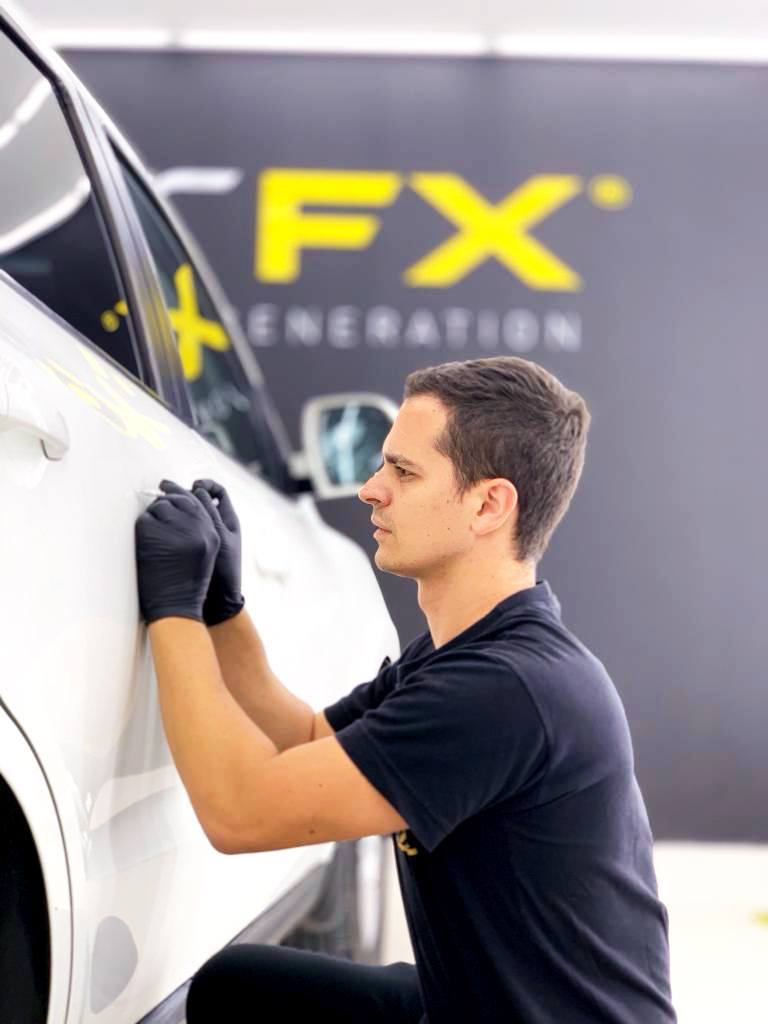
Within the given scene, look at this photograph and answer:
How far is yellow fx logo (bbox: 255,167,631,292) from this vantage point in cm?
430

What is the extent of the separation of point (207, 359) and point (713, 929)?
6.99 ft

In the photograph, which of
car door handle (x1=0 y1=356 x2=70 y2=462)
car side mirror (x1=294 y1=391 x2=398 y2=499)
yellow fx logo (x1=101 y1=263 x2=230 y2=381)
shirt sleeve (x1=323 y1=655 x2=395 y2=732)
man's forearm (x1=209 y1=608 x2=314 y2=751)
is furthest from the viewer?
car side mirror (x1=294 y1=391 x2=398 y2=499)

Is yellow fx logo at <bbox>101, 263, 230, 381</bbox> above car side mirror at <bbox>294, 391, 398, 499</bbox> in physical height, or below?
above

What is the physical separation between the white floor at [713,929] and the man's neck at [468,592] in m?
1.55

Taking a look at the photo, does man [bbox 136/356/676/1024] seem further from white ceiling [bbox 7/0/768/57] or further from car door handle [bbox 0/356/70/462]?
white ceiling [bbox 7/0/768/57]

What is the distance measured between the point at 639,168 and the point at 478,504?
11.3ft

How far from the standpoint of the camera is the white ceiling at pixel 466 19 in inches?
165

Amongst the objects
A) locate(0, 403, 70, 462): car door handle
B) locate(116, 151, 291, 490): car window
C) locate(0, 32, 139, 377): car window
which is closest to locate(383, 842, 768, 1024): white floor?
locate(116, 151, 291, 490): car window

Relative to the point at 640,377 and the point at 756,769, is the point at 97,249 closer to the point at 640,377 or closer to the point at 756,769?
the point at 640,377

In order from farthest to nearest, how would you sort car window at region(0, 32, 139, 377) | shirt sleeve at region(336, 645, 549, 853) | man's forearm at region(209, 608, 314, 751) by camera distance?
man's forearm at region(209, 608, 314, 751) < car window at region(0, 32, 139, 377) < shirt sleeve at region(336, 645, 549, 853)

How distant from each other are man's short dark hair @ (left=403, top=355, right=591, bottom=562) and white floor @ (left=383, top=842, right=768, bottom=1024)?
5.30 feet

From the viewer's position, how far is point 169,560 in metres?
1.08

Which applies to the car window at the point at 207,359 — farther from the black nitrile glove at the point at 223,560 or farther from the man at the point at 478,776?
the man at the point at 478,776

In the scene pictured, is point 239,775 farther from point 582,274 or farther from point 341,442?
point 582,274
